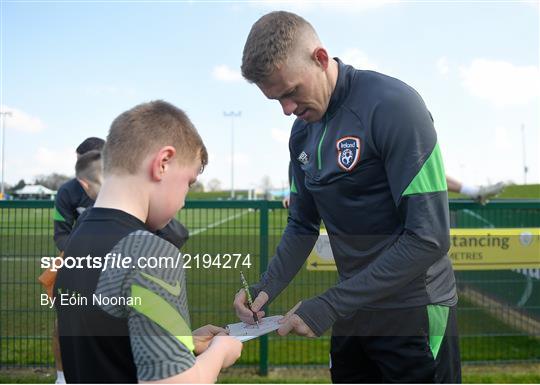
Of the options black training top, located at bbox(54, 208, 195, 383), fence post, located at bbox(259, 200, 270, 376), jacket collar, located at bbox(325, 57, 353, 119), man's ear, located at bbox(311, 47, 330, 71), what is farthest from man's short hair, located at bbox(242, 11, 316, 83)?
fence post, located at bbox(259, 200, 270, 376)

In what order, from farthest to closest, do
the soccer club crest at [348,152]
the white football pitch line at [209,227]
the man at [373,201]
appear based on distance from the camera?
the white football pitch line at [209,227]
the soccer club crest at [348,152]
the man at [373,201]

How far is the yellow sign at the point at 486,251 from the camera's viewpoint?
5.42 metres

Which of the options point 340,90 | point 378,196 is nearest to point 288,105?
point 340,90

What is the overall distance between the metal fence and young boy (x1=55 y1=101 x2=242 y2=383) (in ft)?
11.7

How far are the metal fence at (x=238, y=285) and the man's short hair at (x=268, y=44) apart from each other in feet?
10.5

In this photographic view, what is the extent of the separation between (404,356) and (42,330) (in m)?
4.60

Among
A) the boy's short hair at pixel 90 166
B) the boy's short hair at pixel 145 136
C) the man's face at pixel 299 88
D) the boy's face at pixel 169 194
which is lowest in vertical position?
the boy's face at pixel 169 194

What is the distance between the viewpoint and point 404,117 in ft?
6.66

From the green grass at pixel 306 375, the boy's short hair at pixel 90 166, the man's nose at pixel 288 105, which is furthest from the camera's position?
the green grass at pixel 306 375

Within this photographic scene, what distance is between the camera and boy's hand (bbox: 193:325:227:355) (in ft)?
6.37

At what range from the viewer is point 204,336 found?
2070 mm

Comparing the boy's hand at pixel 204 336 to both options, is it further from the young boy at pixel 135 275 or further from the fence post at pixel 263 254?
the fence post at pixel 263 254

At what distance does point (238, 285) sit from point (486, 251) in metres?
2.55

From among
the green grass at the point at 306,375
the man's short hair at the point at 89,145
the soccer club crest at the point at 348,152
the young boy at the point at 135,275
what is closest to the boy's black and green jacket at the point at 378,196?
the soccer club crest at the point at 348,152
